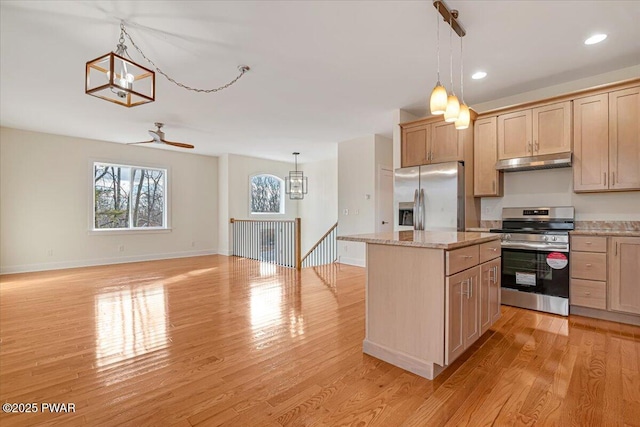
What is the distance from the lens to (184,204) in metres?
7.96

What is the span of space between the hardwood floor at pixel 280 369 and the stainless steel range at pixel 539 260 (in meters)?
0.21

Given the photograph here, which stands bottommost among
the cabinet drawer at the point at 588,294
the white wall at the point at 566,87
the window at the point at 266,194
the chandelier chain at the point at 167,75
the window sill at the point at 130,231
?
the cabinet drawer at the point at 588,294

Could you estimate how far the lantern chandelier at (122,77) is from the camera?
2.28 metres

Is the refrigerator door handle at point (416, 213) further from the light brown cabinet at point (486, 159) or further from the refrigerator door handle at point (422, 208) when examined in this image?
the light brown cabinet at point (486, 159)

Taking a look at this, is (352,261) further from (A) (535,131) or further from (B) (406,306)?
(B) (406,306)

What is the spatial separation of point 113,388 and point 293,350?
123cm

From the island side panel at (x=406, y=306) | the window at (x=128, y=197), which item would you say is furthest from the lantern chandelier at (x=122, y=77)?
the window at (x=128, y=197)

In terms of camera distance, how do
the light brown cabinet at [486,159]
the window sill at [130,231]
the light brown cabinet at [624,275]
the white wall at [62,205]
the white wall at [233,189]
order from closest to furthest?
the light brown cabinet at [624,275] → the light brown cabinet at [486,159] → the white wall at [62,205] → the window sill at [130,231] → the white wall at [233,189]

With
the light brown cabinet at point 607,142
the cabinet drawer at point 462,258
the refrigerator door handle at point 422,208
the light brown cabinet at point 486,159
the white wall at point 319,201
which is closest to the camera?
the cabinet drawer at point 462,258

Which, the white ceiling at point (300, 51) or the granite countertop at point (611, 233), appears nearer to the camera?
the white ceiling at point (300, 51)

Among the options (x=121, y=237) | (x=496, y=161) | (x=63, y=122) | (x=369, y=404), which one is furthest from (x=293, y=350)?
(x=121, y=237)

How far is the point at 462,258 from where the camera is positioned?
7.14ft

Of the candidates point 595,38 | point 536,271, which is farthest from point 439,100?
point 536,271

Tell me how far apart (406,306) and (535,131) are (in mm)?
2955
